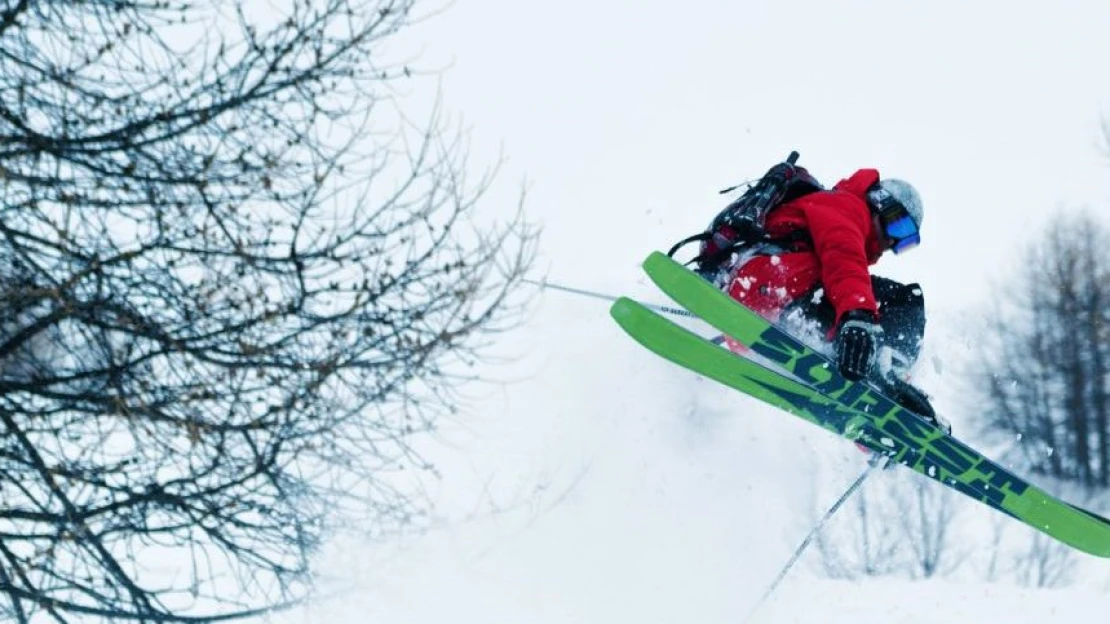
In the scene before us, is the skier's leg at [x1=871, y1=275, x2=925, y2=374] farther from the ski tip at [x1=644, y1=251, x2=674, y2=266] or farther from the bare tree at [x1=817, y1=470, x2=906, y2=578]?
the bare tree at [x1=817, y1=470, x2=906, y2=578]

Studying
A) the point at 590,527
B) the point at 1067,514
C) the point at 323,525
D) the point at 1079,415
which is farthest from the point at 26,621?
the point at 1079,415

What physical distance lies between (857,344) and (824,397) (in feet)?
2.69

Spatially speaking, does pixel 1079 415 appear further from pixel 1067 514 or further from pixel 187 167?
pixel 187 167

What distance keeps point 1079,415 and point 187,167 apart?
965 inches

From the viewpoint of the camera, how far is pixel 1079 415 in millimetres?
26266

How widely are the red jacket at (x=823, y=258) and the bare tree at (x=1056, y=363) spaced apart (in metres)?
20.5

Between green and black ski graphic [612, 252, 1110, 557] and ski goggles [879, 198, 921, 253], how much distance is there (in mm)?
817

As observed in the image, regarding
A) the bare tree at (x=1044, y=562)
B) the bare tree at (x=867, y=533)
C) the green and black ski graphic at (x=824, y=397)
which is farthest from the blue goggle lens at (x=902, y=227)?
the bare tree at (x=1044, y=562)

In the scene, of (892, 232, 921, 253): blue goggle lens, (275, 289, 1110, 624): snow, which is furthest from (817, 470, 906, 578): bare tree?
(892, 232, 921, 253): blue goggle lens

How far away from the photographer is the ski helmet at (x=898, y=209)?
6.67 metres

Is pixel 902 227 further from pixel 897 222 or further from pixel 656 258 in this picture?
pixel 656 258

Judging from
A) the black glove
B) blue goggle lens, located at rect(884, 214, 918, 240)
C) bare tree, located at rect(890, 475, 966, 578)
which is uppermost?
bare tree, located at rect(890, 475, 966, 578)

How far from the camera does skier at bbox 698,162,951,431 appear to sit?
6.41 metres

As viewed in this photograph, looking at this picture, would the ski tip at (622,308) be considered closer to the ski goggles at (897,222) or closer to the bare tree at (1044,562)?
the ski goggles at (897,222)
